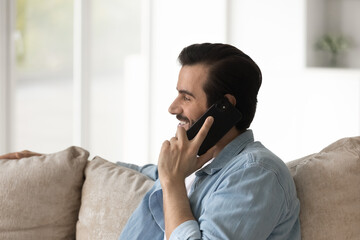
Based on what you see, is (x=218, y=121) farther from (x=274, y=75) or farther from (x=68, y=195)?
(x=274, y=75)

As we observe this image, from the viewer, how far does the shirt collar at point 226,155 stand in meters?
1.83

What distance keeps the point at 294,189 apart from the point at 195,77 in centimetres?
44

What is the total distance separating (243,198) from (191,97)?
0.40 m

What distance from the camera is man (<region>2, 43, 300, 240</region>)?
1.61 metres

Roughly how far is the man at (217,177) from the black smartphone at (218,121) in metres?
0.03

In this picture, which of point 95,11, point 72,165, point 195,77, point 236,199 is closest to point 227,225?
point 236,199

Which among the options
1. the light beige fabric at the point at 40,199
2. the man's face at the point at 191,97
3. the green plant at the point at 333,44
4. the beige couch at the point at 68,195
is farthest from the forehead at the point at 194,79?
the green plant at the point at 333,44

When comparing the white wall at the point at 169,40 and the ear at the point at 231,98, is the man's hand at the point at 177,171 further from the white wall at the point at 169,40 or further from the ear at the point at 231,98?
the white wall at the point at 169,40

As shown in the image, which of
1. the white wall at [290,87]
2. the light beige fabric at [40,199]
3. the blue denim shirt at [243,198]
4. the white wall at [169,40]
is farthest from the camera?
the white wall at [169,40]

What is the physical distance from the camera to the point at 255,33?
4.85m

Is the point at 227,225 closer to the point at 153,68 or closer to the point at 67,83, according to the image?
the point at 67,83

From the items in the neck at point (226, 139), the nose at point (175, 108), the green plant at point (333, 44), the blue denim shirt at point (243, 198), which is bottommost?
the blue denim shirt at point (243, 198)

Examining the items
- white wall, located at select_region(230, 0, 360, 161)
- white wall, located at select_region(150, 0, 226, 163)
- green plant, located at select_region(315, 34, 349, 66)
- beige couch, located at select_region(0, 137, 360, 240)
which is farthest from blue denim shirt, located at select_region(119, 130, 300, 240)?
white wall, located at select_region(150, 0, 226, 163)

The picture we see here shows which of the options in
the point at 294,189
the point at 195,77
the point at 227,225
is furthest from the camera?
the point at 195,77
